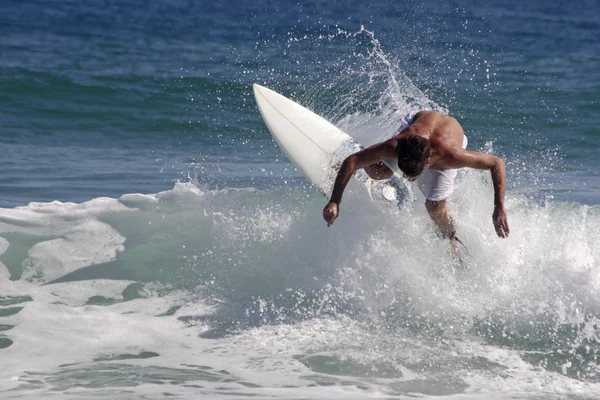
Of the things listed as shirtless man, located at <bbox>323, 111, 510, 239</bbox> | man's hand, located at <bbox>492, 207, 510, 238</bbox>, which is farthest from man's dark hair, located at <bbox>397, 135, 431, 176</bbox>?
man's hand, located at <bbox>492, 207, 510, 238</bbox>

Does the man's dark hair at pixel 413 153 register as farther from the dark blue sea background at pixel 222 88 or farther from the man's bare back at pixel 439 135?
the dark blue sea background at pixel 222 88

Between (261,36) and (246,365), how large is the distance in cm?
1699

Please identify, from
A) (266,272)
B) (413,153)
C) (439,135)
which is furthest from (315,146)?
(413,153)

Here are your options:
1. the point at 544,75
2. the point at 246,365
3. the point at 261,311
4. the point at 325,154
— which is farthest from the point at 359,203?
the point at 544,75

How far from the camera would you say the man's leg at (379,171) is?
597cm

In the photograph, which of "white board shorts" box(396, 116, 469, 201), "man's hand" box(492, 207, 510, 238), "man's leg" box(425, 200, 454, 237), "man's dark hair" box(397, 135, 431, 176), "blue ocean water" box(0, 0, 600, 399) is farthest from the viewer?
"man's leg" box(425, 200, 454, 237)

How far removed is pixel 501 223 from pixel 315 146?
2.04 metres

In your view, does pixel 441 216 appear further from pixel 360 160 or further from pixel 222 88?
pixel 222 88

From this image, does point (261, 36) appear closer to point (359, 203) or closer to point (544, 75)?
point (544, 75)

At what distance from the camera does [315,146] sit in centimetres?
679

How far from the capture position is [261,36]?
68.6 ft

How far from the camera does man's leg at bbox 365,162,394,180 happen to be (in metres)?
5.97

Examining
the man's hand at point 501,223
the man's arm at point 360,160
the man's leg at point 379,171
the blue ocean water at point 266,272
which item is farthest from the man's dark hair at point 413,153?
the blue ocean water at point 266,272

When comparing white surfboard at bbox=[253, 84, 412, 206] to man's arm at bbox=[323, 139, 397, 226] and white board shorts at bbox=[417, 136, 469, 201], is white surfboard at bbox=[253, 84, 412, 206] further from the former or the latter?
man's arm at bbox=[323, 139, 397, 226]
